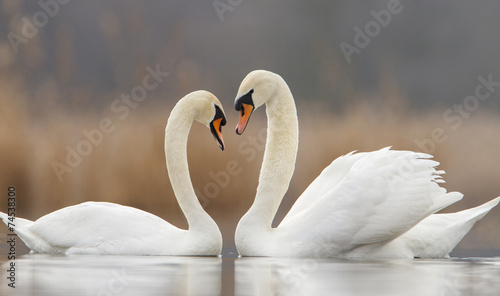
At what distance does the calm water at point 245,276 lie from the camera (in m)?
6.18

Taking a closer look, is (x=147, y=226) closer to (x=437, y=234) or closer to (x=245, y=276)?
(x=245, y=276)

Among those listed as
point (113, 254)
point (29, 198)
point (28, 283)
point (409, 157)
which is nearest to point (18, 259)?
point (113, 254)

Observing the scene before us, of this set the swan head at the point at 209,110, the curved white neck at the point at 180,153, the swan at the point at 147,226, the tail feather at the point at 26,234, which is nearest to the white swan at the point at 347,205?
the swan head at the point at 209,110

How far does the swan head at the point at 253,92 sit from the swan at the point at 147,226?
0.21 metres

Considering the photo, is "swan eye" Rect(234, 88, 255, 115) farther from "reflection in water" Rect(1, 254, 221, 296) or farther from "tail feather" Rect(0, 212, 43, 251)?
"tail feather" Rect(0, 212, 43, 251)

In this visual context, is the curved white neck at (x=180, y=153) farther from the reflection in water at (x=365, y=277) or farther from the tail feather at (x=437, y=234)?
the tail feather at (x=437, y=234)

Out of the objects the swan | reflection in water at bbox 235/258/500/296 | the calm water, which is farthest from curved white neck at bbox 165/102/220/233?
reflection in water at bbox 235/258/500/296

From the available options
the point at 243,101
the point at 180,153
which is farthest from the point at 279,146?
the point at 180,153

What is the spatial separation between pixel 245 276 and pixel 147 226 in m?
2.12

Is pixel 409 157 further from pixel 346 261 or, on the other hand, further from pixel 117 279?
pixel 117 279

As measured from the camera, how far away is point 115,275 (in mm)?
7004

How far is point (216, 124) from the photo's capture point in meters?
9.36

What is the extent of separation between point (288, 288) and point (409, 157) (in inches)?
118

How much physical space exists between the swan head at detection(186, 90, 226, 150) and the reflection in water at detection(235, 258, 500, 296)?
4.33 feet
